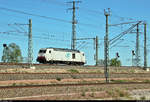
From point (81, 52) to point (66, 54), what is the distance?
18.5 ft

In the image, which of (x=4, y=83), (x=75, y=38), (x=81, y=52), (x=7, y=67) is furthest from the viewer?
(x=81, y=52)

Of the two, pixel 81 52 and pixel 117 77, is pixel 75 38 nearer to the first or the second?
pixel 81 52

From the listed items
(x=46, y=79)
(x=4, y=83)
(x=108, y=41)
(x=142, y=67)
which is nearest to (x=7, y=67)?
(x=46, y=79)

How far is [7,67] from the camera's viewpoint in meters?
39.4

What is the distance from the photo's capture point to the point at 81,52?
58844 millimetres

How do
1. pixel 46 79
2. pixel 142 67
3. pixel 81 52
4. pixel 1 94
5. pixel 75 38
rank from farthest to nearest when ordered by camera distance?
pixel 142 67 < pixel 81 52 < pixel 75 38 < pixel 46 79 < pixel 1 94

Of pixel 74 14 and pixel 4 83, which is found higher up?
pixel 74 14

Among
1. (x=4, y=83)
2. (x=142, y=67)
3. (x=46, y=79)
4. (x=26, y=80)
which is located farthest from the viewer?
(x=142, y=67)

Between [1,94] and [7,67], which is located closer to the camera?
[1,94]

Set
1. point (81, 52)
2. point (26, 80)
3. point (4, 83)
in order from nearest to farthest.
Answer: point (4, 83), point (26, 80), point (81, 52)

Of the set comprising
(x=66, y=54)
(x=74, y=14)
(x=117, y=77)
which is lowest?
(x=117, y=77)

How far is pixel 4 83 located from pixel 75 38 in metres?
25.5

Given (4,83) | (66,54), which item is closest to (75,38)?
(66,54)

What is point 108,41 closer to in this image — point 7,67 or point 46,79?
point 46,79
